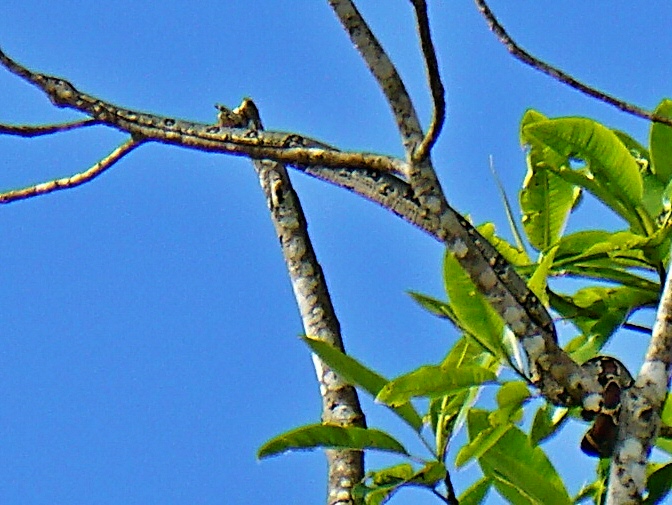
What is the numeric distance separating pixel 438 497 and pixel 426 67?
523 millimetres

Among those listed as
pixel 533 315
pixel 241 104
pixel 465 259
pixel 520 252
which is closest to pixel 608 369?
pixel 533 315

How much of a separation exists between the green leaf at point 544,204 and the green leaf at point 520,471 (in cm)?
29

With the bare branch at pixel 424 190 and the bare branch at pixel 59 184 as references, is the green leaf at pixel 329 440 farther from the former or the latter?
the bare branch at pixel 59 184

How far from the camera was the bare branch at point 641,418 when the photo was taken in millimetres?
957

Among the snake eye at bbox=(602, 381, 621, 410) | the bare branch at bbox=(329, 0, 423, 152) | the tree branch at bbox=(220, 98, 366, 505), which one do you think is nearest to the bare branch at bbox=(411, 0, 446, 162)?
the bare branch at bbox=(329, 0, 423, 152)

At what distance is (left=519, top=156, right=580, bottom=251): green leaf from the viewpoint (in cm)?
136

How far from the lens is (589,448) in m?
1.14

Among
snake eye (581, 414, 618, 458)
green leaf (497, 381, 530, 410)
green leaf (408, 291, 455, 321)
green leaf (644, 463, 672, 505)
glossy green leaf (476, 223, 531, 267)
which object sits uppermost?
glossy green leaf (476, 223, 531, 267)

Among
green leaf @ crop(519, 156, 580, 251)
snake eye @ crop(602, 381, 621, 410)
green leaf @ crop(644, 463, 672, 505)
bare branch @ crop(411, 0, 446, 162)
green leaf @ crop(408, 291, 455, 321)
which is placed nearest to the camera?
bare branch @ crop(411, 0, 446, 162)

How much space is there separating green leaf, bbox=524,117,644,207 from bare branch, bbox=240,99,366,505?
1.40 ft

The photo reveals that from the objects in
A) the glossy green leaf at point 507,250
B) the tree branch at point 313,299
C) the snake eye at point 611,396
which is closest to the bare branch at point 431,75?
the snake eye at point 611,396

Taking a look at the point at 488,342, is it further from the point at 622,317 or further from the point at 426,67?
the point at 426,67

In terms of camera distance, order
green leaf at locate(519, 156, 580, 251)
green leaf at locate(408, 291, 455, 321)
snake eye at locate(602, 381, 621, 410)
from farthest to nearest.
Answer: green leaf at locate(519, 156, 580, 251)
green leaf at locate(408, 291, 455, 321)
snake eye at locate(602, 381, 621, 410)

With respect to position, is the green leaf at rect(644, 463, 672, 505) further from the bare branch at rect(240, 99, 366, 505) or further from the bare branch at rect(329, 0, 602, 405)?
the bare branch at rect(240, 99, 366, 505)
